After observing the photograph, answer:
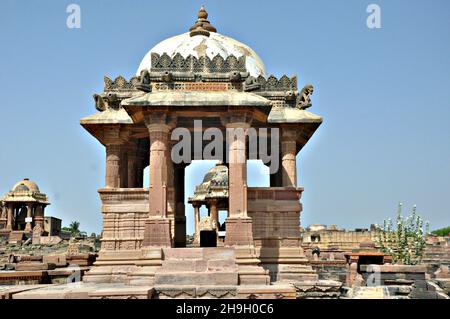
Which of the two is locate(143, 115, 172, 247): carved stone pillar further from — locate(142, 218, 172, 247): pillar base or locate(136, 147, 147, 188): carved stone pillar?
locate(136, 147, 147, 188): carved stone pillar

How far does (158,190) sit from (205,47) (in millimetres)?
5142

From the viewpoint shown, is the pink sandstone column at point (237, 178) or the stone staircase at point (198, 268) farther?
the pink sandstone column at point (237, 178)

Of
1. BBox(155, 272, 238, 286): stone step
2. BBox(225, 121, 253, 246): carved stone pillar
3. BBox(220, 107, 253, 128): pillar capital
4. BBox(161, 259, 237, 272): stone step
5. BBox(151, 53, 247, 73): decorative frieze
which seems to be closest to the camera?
BBox(155, 272, 238, 286): stone step

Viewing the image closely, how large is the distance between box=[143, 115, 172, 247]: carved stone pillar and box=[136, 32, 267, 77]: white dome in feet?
11.7

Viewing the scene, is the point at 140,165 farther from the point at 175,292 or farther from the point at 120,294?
the point at 120,294

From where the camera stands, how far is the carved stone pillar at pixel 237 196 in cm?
1413

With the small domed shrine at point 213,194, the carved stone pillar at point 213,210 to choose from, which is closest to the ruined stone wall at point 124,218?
the small domed shrine at point 213,194

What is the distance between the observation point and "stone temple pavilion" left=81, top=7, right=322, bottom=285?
45.3 feet

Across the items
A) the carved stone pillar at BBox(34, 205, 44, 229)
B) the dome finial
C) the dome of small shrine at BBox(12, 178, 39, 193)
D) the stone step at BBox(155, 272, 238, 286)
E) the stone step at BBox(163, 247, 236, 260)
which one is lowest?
the stone step at BBox(155, 272, 238, 286)

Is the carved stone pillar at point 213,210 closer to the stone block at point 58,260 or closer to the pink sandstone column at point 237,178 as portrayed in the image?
the stone block at point 58,260

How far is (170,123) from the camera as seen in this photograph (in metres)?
14.6

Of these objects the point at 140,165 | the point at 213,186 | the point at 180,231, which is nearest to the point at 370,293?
the point at 180,231

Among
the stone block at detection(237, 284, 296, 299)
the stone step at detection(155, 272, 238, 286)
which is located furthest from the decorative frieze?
the stone block at detection(237, 284, 296, 299)

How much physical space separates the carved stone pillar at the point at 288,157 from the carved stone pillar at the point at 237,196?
8.75ft
